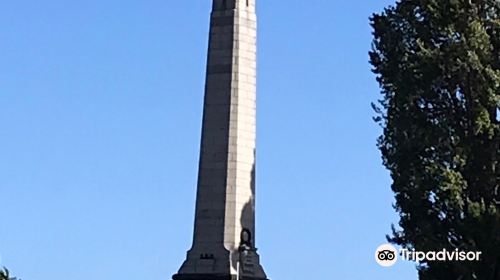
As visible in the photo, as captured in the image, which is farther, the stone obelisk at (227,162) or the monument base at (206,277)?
the stone obelisk at (227,162)

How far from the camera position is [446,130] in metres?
34.3

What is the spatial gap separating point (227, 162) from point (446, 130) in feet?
20.8

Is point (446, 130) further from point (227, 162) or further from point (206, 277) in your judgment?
point (206, 277)

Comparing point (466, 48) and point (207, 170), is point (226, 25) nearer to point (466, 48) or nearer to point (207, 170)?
point (207, 170)

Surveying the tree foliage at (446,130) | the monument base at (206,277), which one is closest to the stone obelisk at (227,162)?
the monument base at (206,277)

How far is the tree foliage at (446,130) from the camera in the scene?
3309 cm

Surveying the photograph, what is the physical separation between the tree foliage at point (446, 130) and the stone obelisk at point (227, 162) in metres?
4.00

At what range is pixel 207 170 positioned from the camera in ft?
121

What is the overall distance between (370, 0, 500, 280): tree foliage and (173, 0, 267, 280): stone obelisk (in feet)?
13.1

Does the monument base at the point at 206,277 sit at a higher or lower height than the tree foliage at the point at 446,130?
lower

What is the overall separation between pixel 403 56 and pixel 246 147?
518cm

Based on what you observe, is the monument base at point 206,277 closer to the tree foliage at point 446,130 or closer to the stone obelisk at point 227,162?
the stone obelisk at point 227,162

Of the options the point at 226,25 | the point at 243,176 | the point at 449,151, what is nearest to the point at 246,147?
the point at 243,176

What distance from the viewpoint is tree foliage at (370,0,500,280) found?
33.1 m
